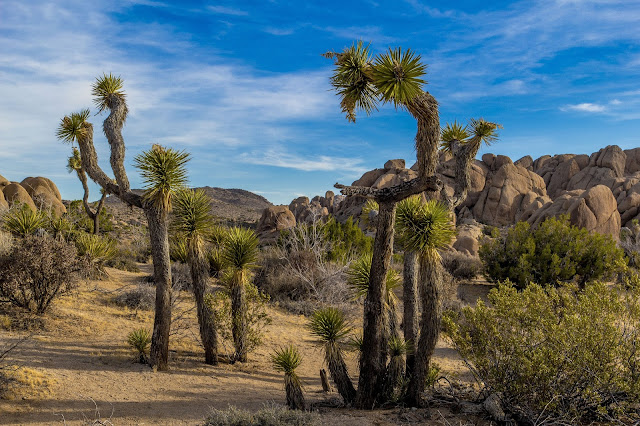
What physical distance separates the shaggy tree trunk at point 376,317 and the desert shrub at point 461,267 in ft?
60.2

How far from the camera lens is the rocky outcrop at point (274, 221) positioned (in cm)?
4089

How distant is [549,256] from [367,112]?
18.2 metres

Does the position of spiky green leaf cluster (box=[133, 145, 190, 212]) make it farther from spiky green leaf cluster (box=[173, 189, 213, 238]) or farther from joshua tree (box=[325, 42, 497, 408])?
joshua tree (box=[325, 42, 497, 408])

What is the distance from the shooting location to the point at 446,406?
9016 millimetres

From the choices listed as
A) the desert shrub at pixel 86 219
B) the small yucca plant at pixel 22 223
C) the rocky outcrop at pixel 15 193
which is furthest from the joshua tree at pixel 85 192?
the small yucca plant at pixel 22 223

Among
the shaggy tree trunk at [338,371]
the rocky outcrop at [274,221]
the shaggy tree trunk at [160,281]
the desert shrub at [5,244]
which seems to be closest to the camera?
the shaggy tree trunk at [338,371]

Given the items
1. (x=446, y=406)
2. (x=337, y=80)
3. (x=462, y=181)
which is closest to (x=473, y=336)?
(x=446, y=406)

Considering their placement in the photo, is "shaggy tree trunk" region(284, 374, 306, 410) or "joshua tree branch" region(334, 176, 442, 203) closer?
"joshua tree branch" region(334, 176, 442, 203)

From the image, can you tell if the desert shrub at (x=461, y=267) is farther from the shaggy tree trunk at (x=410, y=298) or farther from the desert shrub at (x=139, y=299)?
the shaggy tree trunk at (x=410, y=298)

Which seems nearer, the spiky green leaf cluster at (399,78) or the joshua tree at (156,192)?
the spiky green leaf cluster at (399,78)

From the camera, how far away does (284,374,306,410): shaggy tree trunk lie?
889 cm

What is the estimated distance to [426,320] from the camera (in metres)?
8.48

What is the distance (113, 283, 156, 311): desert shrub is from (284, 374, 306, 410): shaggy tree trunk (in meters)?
8.36

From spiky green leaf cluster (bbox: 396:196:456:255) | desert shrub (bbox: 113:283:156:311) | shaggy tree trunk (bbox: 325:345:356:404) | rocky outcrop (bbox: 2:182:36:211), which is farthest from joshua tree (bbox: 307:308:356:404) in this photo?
rocky outcrop (bbox: 2:182:36:211)
